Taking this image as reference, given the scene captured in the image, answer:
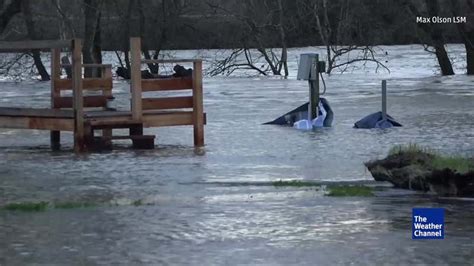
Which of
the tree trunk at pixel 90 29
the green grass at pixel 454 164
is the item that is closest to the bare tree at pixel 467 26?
the tree trunk at pixel 90 29

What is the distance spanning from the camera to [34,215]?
10.5 meters

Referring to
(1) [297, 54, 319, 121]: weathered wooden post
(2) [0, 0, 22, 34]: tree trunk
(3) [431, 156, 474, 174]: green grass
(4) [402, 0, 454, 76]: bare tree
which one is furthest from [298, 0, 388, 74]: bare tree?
(3) [431, 156, 474, 174]: green grass

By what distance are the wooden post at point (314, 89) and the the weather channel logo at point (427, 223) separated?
10109 mm

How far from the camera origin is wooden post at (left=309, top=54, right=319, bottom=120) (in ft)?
66.3

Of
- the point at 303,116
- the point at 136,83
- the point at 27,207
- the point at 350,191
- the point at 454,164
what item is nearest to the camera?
the point at 27,207

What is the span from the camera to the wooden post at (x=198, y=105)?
1677 cm

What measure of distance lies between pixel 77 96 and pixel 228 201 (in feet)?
17.3

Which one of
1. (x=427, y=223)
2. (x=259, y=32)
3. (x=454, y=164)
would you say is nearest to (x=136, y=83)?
(x=454, y=164)

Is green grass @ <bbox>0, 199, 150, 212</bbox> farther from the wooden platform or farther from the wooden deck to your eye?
the wooden platform

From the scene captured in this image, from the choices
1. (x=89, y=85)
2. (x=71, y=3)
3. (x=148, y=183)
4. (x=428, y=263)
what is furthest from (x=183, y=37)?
(x=428, y=263)

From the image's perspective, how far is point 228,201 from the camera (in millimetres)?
11359

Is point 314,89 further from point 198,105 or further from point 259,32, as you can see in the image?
point 259,32

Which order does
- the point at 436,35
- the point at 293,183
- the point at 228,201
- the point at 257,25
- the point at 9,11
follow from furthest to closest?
the point at 257,25 → the point at 436,35 → the point at 9,11 → the point at 293,183 → the point at 228,201

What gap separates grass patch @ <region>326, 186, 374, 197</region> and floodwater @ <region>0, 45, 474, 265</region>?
131 mm
